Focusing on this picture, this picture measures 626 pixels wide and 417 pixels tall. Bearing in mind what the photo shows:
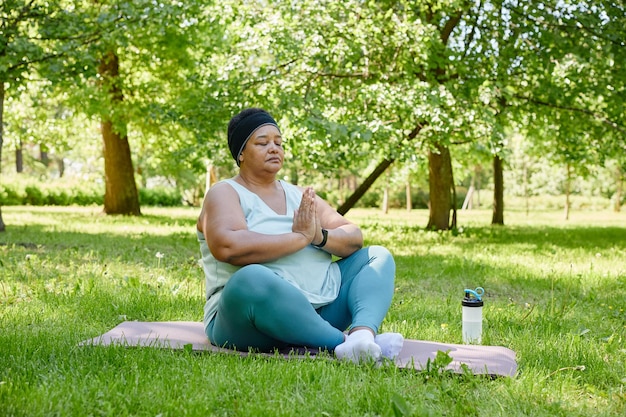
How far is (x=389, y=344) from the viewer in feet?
12.5

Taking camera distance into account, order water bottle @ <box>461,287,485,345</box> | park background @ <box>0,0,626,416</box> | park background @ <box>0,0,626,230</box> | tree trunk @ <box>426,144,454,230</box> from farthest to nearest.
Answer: tree trunk @ <box>426,144,454,230</box>
park background @ <box>0,0,626,230</box>
water bottle @ <box>461,287,485,345</box>
park background @ <box>0,0,626,416</box>

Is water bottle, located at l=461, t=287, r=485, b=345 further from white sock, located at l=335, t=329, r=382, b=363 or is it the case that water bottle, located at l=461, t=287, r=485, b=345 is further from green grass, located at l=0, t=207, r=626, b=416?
white sock, located at l=335, t=329, r=382, b=363

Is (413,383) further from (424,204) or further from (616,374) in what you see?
(424,204)

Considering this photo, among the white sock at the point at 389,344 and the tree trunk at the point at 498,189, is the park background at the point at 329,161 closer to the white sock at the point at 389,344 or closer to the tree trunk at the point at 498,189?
the tree trunk at the point at 498,189

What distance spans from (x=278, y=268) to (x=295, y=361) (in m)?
0.57

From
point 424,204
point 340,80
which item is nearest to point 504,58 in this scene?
point 340,80

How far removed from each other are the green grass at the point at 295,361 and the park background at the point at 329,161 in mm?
17

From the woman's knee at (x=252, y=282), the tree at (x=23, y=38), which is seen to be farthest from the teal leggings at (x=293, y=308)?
the tree at (x=23, y=38)

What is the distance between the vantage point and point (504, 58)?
12.7 metres

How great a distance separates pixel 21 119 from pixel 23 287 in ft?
53.3

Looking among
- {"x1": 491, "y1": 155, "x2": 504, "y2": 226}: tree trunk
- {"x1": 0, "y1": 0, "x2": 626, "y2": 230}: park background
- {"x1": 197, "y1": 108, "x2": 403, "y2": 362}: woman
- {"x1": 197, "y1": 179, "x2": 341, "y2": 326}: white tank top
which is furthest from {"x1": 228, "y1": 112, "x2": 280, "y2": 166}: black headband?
{"x1": 491, "y1": 155, "x2": 504, "y2": 226}: tree trunk

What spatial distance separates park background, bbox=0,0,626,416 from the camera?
3.29m

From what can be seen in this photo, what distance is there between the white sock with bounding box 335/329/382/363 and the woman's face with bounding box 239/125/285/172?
115 cm

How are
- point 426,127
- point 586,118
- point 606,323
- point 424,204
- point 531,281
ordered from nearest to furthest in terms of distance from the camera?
1. point 606,323
2. point 531,281
3. point 426,127
4. point 586,118
5. point 424,204
